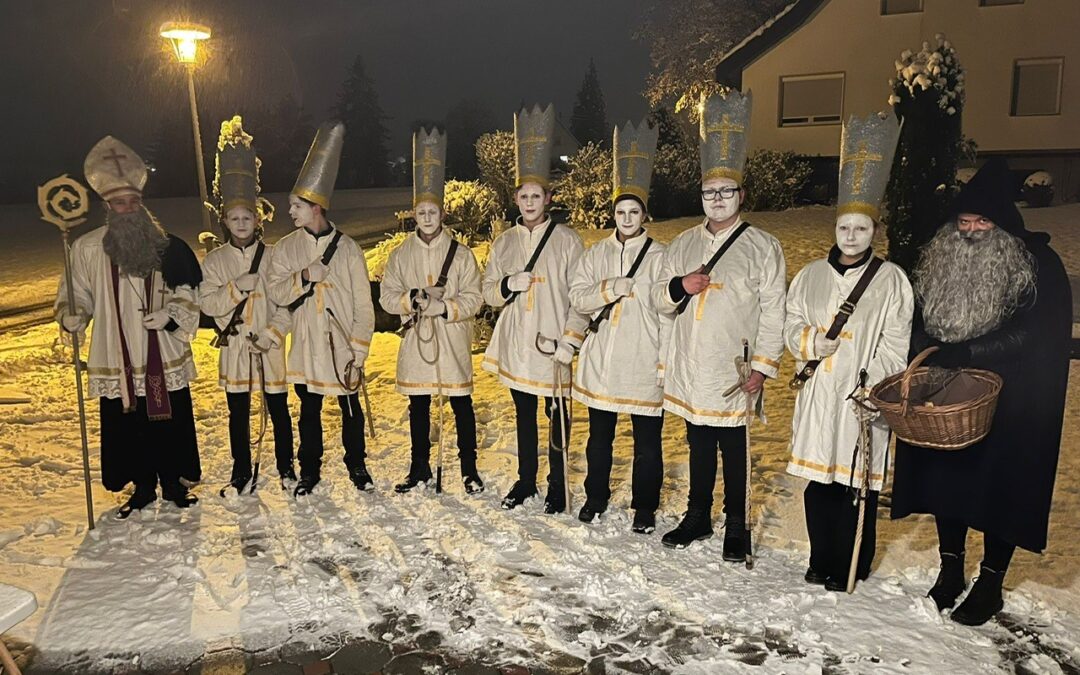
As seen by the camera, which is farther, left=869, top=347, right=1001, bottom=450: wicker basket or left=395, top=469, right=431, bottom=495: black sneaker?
left=395, top=469, right=431, bottom=495: black sneaker

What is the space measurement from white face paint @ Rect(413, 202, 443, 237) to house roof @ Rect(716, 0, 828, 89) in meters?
18.4

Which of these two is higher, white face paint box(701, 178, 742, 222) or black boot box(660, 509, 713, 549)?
white face paint box(701, 178, 742, 222)

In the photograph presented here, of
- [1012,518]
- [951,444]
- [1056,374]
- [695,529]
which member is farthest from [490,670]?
[1056,374]

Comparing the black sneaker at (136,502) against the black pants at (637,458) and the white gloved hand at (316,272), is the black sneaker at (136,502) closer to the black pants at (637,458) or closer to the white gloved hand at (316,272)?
the white gloved hand at (316,272)

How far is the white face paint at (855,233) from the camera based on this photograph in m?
4.15

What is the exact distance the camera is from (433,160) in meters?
5.68

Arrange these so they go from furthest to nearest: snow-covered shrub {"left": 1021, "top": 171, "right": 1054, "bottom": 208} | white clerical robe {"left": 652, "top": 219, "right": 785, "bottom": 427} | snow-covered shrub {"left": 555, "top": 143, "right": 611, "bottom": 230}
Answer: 1. snow-covered shrub {"left": 1021, "top": 171, "right": 1054, "bottom": 208}
2. snow-covered shrub {"left": 555, "top": 143, "right": 611, "bottom": 230}
3. white clerical robe {"left": 652, "top": 219, "right": 785, "bottom": 427}

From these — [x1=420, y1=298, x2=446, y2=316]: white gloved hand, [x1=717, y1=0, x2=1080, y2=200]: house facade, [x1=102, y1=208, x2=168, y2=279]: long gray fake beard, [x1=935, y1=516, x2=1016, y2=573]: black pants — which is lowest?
[x1=935, y1=516, x2=1016, y2=573]: black pants

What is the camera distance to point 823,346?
4195mm

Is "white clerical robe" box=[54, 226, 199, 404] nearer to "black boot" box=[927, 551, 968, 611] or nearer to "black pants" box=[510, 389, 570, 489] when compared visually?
"black pants" box=[510, 389, 570, 489]

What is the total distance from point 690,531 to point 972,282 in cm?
213

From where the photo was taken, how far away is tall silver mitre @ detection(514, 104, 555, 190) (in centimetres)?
536

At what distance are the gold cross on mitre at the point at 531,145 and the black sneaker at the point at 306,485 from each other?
8.78ft

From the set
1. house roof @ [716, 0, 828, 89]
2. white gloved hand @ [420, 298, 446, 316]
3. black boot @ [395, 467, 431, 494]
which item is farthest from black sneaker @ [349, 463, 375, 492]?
house roof @ [716, 0, 828, 89]
